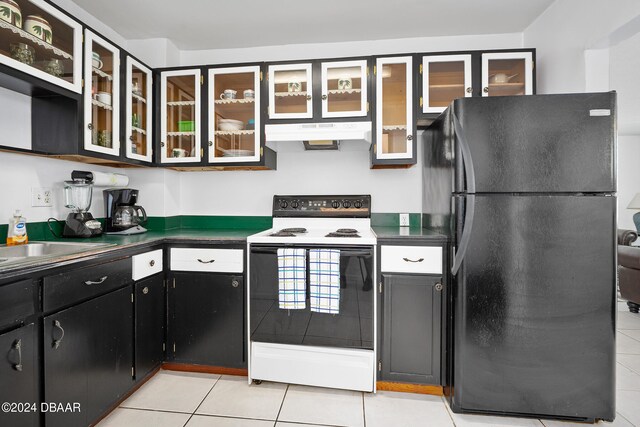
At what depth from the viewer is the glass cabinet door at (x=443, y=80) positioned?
7.32 feet

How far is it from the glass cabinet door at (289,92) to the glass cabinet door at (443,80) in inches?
33.1

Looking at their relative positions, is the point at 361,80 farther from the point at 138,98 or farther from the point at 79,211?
the point at 79,211

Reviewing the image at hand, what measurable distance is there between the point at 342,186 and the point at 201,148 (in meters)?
1.16

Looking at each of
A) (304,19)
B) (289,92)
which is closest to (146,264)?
(289,92)

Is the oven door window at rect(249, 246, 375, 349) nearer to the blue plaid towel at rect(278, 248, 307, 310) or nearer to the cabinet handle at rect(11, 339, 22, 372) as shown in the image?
the blue plaid towel at rect(278, 248, 307, 310)

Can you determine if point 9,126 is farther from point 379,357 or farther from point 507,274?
point 507,274

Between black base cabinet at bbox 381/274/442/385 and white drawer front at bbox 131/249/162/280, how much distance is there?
4.78ft

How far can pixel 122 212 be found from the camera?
2270 mm

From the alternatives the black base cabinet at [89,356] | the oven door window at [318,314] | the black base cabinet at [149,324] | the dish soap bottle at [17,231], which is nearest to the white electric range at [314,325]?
the oven door window at [318,314]

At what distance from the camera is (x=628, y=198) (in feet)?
17.5

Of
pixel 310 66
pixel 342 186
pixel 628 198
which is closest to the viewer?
pixel 310 66

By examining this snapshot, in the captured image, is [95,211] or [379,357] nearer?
[379,357]

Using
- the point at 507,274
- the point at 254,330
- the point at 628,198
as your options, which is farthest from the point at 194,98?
the point at 628,198

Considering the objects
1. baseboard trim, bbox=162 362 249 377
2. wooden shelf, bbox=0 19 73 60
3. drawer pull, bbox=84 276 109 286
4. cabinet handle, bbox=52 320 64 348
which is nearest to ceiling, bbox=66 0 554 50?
wooden shelf, bbox=0 19 73 60
